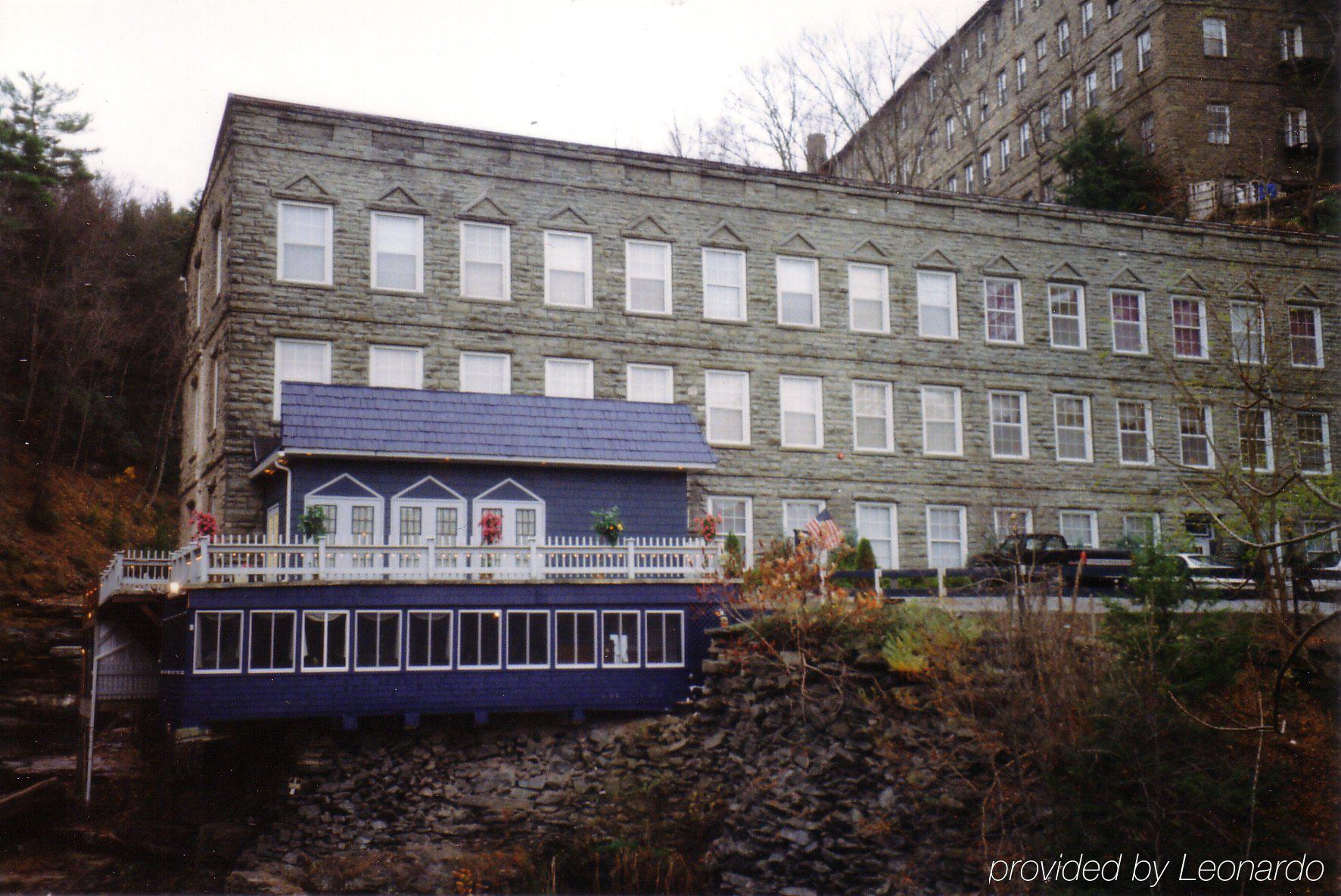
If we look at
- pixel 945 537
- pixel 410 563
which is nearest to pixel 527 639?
pixel 410 563

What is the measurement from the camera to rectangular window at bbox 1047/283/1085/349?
3656cm

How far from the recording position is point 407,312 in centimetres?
3048

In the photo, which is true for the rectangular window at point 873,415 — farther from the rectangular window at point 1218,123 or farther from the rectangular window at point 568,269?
the rectangular window at point 1218,123

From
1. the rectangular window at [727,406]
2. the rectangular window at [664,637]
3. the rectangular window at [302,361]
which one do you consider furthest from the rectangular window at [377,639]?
the rectangular window at [727,406]

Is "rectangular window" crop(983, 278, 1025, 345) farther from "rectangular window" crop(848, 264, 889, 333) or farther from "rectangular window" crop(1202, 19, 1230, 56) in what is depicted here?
"rectangular window" crop(1202, 19, 1230, 56)

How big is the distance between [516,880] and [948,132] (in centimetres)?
5069

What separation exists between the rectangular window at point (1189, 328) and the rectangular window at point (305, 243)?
2372 cm

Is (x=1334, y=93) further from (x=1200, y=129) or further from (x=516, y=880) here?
(x=516, y=880)

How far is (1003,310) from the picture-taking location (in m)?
36.2

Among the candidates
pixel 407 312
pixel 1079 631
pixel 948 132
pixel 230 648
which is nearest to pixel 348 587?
pixel 230 648

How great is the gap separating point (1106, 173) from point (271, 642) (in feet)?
120

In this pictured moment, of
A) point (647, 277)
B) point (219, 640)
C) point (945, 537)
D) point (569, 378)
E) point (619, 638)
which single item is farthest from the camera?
point (945, 537)

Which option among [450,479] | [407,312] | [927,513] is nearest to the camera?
[450,479]

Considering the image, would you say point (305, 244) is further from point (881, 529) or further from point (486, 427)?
point (881, 529)
